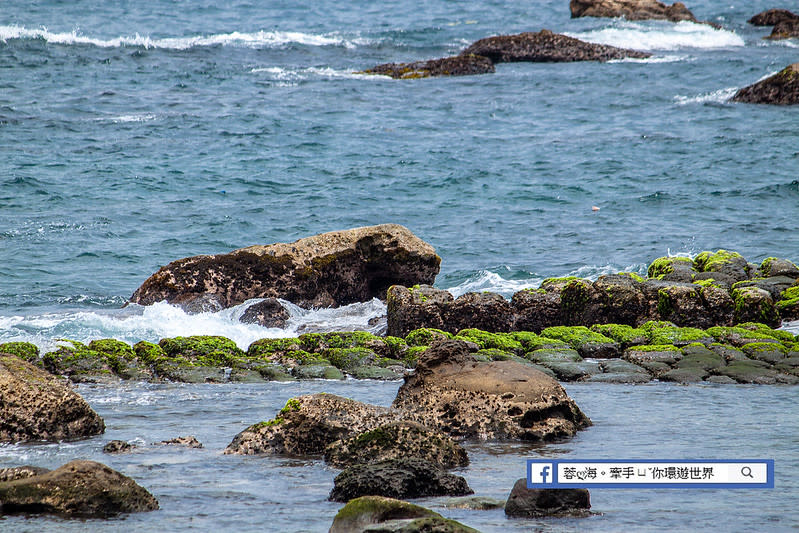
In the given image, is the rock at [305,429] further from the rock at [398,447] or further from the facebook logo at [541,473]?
→ the facebook logo at [541,473]

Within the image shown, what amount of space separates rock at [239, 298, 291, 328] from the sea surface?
0.81ft

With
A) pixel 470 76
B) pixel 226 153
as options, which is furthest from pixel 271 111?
pixel 470 76

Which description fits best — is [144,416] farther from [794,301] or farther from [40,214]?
[40,214]

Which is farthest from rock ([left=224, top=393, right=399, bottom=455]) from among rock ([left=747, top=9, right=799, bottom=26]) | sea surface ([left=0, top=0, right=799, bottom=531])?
rock ([left=747, top=9, right=799, bottom=26])

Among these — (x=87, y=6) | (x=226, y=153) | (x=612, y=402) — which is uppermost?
(x=87, y=6)

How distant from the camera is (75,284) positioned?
19.4 meters

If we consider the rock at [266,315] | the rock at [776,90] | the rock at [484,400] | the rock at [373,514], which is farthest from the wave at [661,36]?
the rock at [373,514]

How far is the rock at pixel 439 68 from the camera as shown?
127 feet

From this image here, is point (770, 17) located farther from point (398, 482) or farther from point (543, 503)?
point (543, 503)

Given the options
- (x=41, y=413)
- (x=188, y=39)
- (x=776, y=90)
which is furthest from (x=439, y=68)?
(x=41, y=413)

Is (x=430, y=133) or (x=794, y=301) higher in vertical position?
(x=430, y=133)

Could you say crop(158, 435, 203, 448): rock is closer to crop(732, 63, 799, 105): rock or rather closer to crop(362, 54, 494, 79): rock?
crop(732, 63, 799, 105): rock

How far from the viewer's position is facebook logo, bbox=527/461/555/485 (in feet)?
20.5

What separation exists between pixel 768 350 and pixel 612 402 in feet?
10.8
